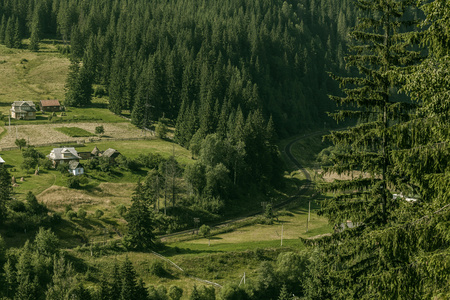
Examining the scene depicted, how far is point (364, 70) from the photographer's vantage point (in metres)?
19.6

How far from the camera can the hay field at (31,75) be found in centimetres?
14300

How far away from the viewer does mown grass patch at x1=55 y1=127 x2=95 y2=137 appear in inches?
4510

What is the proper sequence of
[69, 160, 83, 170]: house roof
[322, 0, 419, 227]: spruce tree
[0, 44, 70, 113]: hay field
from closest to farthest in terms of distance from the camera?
1. [322, 0, 419, 227]: spruce tree
2. [69, 160, 83, 170]: house roof
3. [0, 44, 70, 113]: hay field

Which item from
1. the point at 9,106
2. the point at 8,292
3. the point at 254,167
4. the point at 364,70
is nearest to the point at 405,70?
the point at 364,70

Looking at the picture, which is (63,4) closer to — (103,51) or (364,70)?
(103,51)

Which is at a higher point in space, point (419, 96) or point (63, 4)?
point (63, 4)

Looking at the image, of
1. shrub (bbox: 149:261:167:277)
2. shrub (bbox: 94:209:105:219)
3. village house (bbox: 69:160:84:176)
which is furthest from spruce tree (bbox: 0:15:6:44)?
shrub (bbox: 149:261:167:277)

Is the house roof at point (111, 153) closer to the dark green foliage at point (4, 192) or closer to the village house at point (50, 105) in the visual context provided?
the dark green foliage at point (4, 192)

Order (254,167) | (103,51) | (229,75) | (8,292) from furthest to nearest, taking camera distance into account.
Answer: (103,51), (229,75), (254,167), (8,292)

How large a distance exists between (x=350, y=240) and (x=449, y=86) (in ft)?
23.7

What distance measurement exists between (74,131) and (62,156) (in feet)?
79.5

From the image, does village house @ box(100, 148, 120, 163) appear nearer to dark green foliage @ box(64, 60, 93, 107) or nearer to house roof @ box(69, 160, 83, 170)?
house roof @ box(69, 160, 83, 170)

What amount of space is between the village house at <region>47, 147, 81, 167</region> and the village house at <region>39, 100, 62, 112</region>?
4058cm

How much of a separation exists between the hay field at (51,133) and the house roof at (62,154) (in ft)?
44.4
